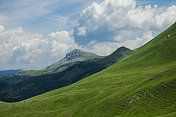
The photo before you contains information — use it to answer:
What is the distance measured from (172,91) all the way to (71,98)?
92.5 metres

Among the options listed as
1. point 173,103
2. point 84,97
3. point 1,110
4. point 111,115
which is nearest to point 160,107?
point 173,103

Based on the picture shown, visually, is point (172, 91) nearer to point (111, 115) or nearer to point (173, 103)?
point (173, 103)

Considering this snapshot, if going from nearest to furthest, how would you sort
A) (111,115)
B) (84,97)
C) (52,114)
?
1. (111,115)
2. (52,114)
3. (84,97)

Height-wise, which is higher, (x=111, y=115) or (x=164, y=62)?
(x=164, y=62)

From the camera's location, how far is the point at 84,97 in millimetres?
136250

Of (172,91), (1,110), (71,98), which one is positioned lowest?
(1,110)

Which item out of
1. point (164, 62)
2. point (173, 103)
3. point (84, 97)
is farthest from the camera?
point (164, 62)

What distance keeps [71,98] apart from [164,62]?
379 feet

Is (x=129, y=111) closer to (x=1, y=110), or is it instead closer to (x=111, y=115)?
(x=111, y=115)

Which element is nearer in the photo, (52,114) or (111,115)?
(111,115)

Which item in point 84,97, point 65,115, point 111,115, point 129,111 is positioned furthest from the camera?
point 84,97

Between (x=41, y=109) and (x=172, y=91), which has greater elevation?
(x=172, y=91)

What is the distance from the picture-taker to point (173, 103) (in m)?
63.2

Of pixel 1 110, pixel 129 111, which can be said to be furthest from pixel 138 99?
pixel 1 110
